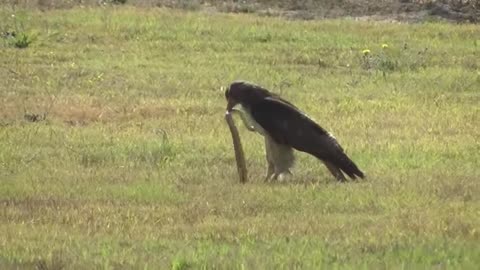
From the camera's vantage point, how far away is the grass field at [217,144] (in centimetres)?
750

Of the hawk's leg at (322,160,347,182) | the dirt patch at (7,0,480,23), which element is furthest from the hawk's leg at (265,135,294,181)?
the dirt patch at (7,0,480,23)

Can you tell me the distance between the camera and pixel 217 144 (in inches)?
481

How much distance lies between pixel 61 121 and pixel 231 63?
562cm

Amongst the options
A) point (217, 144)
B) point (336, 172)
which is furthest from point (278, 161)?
point (217, 144)

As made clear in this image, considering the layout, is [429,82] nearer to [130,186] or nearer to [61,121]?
[61,121]

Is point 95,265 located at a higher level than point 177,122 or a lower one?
higher

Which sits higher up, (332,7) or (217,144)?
(217,144)

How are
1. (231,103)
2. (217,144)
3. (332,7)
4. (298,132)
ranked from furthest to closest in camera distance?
(332,7) < (217,144) < (231,103) < (298,132)

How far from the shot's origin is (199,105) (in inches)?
584

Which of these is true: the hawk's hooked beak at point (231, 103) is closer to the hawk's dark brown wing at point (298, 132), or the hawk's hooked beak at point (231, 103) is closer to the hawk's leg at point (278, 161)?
the hawk's dark brown wing at point (298, 132)

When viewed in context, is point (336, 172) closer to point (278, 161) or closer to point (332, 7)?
point (278, 161)

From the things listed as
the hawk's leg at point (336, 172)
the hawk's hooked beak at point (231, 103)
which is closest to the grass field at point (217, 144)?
the hawk's leg at point (336, 172)

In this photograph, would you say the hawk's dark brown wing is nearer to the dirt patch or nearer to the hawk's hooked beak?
the hawk's hooked beak

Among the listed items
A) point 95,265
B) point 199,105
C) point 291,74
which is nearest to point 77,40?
point 291,74
